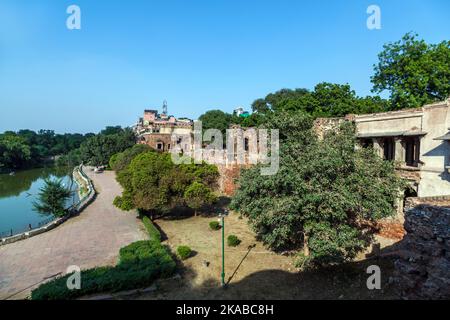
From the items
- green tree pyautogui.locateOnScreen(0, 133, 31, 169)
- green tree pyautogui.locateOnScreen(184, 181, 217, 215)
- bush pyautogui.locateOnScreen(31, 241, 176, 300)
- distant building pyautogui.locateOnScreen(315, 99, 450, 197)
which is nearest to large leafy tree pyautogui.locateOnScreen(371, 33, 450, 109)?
distant building pyautogui.locateOnScreen(315, 99, 450, 197)

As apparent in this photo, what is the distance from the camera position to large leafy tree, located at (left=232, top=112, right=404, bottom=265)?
11148 millimetres

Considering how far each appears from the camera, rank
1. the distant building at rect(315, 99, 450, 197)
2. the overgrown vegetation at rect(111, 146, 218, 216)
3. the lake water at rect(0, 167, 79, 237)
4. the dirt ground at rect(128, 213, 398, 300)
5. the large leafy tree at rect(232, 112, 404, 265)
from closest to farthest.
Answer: the dirt ground at rect(128, 213, 398, 300) → the large leafy tree at rect(232, 112, 404, 265) → the distant building at rect(315, 99, 450, 197) → the overgrown vegetation at rect(111, 146, 218, 216) → the lake water at rect(0, 167, 79, 237)

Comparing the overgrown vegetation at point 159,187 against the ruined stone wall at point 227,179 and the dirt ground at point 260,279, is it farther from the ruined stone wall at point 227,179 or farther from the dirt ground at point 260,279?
the ruined stone wall at point 227,179

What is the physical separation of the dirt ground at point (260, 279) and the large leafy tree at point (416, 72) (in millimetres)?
18319

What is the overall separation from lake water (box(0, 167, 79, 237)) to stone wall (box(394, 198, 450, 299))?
24.4m

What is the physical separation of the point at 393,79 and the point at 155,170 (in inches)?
947

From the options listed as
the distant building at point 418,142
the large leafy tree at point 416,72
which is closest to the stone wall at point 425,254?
the distant building at point 418,142

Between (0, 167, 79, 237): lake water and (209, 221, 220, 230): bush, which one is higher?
(209, 221, 220, 230): bush

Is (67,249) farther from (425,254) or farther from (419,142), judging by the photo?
(419,142)

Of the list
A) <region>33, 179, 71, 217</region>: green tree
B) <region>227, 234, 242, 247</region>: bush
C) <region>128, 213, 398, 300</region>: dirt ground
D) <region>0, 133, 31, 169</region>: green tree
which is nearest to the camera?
<region>128, 213, 398, 300</region>: dirt ground

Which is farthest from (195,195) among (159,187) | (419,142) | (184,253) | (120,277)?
(419,142)

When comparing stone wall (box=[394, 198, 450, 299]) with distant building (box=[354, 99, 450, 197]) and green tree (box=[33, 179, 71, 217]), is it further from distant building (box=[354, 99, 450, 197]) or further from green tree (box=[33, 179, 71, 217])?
green tree (box=[33, 179, 71, 217])

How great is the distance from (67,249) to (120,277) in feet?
23.5
